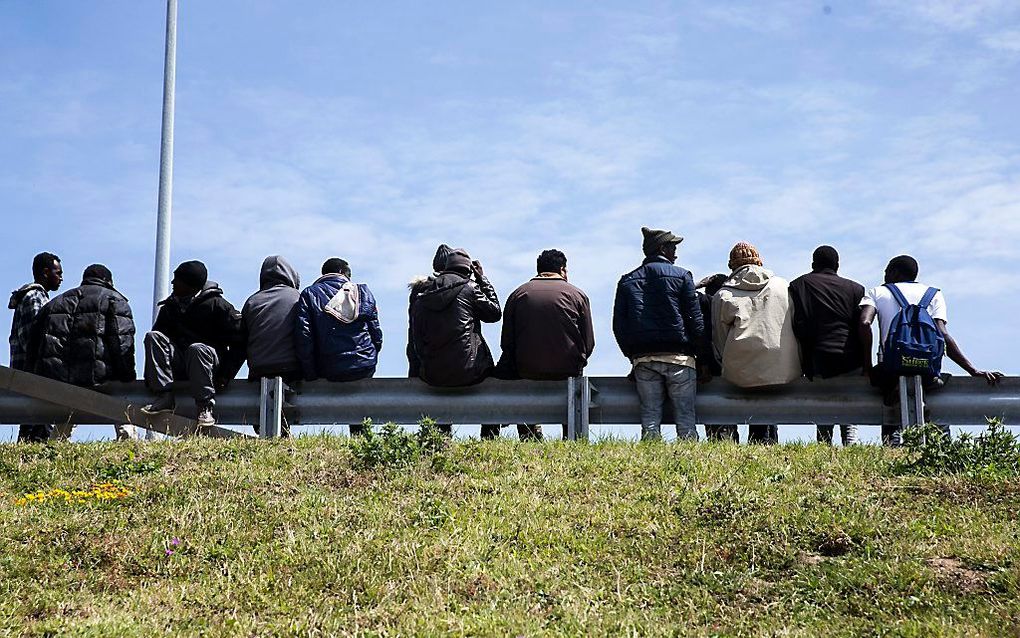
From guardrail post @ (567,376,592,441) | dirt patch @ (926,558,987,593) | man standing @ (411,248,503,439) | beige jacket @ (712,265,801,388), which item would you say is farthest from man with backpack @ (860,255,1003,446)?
dirt patch @ (926,558,987,593)

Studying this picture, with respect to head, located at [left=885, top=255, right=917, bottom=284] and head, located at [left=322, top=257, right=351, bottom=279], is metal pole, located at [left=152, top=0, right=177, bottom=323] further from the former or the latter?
head, located at [left=885, top=255, right=917, bottom=284]

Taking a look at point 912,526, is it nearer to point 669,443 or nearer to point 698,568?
point 698,568

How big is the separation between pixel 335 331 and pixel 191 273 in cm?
157

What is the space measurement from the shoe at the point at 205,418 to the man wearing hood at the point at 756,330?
5053mm

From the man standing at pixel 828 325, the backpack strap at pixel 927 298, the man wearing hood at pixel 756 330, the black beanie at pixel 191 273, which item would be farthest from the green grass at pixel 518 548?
the black beanie at pixel 191 273

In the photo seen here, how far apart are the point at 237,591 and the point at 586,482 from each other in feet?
10.0

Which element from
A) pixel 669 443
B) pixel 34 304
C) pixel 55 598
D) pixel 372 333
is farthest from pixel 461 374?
pixel 55 598

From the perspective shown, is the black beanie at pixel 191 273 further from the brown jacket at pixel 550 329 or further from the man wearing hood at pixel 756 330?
the man wearing hood at pixel 756 330

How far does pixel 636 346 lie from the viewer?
12914 mm

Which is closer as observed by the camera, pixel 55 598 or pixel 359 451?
pixel 55 598

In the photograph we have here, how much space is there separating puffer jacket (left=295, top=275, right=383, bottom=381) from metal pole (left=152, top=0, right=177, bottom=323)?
3007 millimetres

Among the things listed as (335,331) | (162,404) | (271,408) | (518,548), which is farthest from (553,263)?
(518,548)

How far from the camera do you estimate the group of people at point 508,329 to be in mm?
12945

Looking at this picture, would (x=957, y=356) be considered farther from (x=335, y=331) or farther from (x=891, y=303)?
(x=335, y=331)
